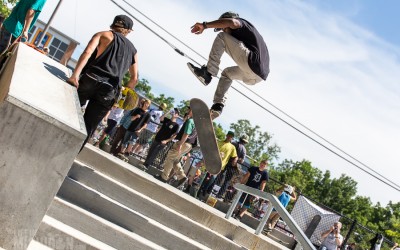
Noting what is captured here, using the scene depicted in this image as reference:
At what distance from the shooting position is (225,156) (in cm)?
1003

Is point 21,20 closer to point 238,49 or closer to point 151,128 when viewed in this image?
point 238,49

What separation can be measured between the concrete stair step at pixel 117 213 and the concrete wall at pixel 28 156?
1.97 metres

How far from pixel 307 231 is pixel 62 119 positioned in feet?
32.0

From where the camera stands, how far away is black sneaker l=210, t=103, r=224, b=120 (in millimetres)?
7383

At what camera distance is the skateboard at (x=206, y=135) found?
7.22m

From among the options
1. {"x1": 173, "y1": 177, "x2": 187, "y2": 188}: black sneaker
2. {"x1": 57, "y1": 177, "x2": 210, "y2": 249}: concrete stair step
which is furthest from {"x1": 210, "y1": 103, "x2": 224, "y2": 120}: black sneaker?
{"x1": 173, "y1": 177, "x2": 187, "y2": 188}: black sneaker

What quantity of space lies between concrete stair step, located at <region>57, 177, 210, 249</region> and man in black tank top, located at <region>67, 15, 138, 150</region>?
82 centimetres

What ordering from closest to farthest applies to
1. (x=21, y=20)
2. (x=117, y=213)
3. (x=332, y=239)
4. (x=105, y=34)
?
1. (x=105, y=34)
2. (x=117, y=213)
3. (x=21, y=20)
4. (x=332, y=239)

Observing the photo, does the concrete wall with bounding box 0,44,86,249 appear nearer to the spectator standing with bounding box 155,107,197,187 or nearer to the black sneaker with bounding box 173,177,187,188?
the spectator standing with bounding box 155,107,197,187

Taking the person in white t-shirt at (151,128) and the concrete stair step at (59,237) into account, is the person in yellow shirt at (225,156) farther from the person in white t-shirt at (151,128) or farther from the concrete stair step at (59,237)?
the concrete stair step at (59,237)

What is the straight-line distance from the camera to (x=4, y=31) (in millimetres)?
6766

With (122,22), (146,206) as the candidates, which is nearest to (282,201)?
(146,206)

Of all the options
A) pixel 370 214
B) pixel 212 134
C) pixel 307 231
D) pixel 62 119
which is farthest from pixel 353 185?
pixel 62 119

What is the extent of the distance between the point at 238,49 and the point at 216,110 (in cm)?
116
